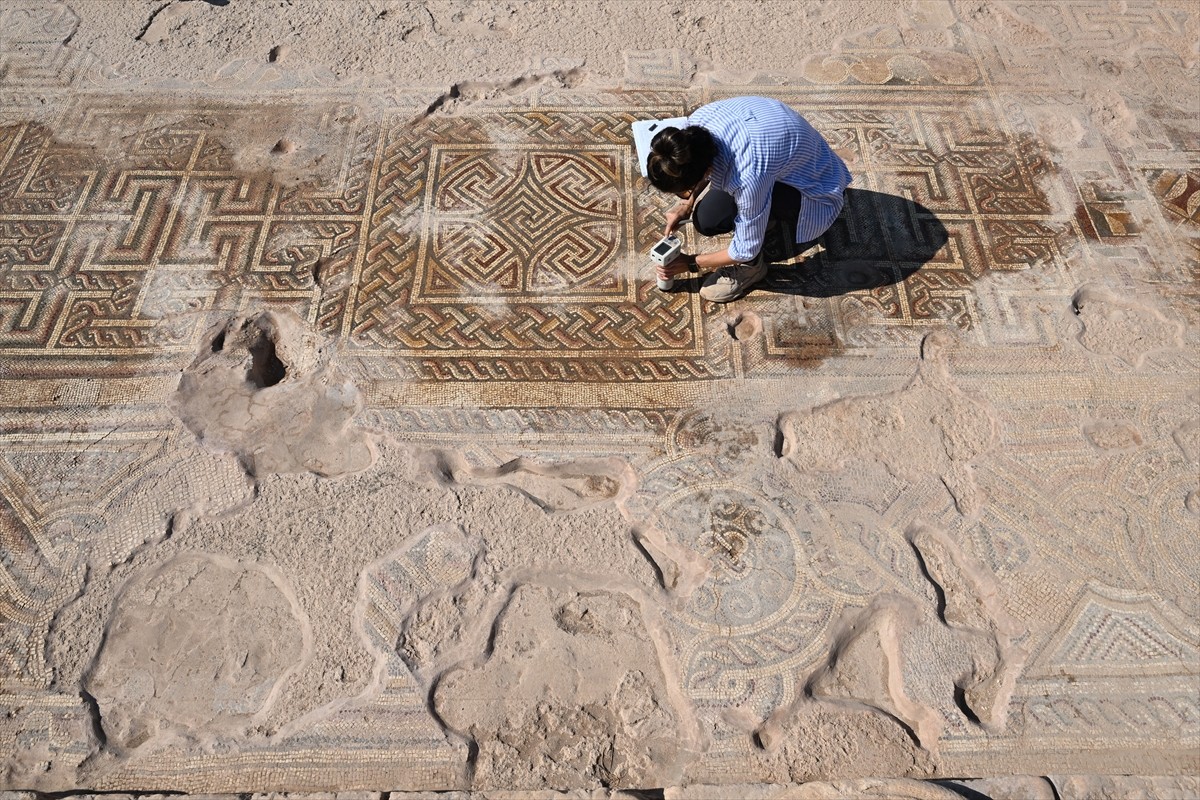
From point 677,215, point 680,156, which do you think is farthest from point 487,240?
point 680,156

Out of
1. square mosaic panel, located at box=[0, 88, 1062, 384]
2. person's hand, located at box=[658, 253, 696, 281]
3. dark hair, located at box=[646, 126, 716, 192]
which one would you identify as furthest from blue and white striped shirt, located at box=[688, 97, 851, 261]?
square mosaic panel, located at box=[0, 88, 1062, 384]

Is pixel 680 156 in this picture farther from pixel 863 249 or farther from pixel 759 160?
pixel 863 249

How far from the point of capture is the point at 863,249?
300cm

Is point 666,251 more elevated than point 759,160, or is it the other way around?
point 759,160

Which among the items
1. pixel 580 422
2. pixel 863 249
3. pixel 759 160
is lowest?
pixel 580 422

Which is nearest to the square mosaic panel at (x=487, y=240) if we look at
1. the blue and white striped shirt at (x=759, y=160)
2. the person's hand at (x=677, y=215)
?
the person's hand at (x=677, y=215)

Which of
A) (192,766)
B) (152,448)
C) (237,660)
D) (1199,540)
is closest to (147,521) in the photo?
(152,448)

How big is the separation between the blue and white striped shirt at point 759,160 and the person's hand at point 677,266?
0.20 meters

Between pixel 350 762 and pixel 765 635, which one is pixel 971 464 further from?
pixel 350 762

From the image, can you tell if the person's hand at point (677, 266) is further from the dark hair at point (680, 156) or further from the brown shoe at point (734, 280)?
the dark hair at point (680, 156)

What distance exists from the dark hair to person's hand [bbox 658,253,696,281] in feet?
1.43

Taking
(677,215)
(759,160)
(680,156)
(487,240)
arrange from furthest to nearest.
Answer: (487,240) → (677,215) → (759,160) → (680,156)

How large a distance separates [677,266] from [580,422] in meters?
0.62

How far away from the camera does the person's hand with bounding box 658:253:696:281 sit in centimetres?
278
